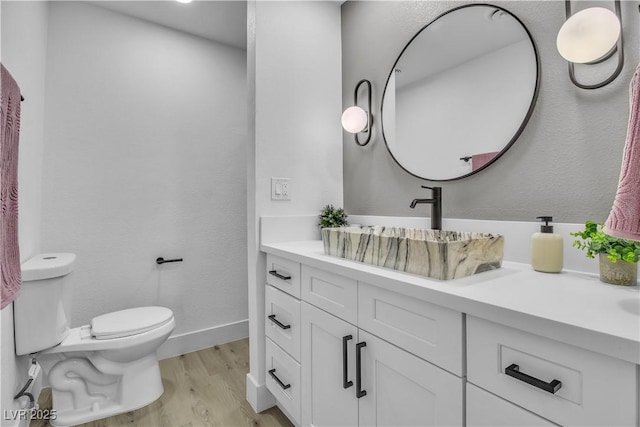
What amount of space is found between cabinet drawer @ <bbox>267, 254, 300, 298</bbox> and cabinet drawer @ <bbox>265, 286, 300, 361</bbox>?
0.03 m

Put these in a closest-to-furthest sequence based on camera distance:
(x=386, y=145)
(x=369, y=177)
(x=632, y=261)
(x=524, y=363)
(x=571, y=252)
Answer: (x=524, y=363), (x=632, y=261), (x=571, y=252), (x=386, y=145), (x=369, y=177)

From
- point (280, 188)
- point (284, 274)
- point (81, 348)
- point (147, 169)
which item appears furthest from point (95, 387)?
point (280, 188)

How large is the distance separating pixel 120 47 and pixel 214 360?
2281mm

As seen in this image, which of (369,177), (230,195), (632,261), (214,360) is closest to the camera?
(632,261)

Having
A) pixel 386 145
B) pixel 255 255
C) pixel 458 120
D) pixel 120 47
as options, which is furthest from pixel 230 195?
pixel 458 120

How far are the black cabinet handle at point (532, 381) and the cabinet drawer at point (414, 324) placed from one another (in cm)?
11

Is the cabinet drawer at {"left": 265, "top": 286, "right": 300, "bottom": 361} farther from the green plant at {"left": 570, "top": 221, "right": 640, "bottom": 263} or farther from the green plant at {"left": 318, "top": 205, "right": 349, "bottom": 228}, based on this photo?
the green plant at {"left": 570, "top": 221, "right": 640, "bottom": 263}

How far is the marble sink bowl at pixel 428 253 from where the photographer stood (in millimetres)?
842

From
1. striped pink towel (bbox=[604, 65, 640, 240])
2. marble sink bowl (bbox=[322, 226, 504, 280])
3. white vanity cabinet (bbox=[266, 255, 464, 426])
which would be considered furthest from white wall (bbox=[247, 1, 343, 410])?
striped pink towel (bbox=[604, 65, 640, 240])

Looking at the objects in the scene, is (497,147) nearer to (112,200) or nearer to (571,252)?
(571,252)

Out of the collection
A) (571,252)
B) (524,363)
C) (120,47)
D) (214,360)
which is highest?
(120,47)

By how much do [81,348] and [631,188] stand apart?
217 cm

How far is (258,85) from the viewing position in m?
1.68

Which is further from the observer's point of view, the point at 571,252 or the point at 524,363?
the point at 571,252
